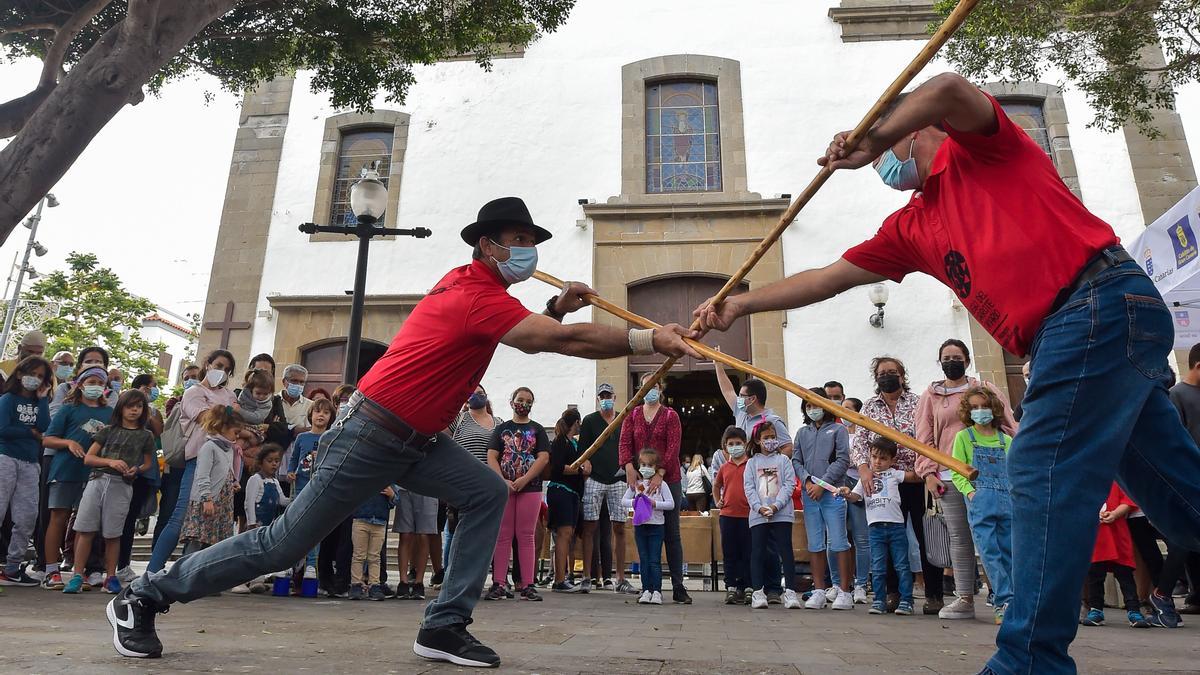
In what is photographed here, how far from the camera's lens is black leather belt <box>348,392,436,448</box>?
11.2 ft

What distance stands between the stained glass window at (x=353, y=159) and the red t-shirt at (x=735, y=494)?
998 centimetres

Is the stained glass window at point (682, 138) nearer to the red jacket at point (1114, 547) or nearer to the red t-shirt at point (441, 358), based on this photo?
the red jacket at point (1114, 547)

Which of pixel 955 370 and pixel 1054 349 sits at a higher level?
pixel 955 370

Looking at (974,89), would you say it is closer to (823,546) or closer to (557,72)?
(823,546)

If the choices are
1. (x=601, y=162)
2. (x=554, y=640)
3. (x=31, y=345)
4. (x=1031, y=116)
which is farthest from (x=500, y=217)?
(x=1031, y=116)

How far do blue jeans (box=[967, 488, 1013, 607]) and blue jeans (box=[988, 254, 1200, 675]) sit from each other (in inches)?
122

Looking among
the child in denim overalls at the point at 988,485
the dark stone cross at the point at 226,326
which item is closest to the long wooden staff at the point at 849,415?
the child in denim overalls at the point at 988,485

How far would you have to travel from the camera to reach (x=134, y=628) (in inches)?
125

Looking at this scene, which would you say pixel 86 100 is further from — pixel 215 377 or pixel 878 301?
pixel 878 301

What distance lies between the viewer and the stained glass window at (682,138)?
47.5ft

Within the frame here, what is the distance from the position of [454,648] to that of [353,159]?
1365 cm

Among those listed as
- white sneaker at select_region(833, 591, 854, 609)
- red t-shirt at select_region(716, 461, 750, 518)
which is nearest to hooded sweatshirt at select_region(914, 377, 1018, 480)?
white sneaker at select_region(833, 591, 854, 609)

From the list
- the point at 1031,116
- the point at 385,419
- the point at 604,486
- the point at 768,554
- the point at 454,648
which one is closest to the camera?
the point at 454,648

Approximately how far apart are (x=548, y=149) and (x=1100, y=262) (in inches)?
517
